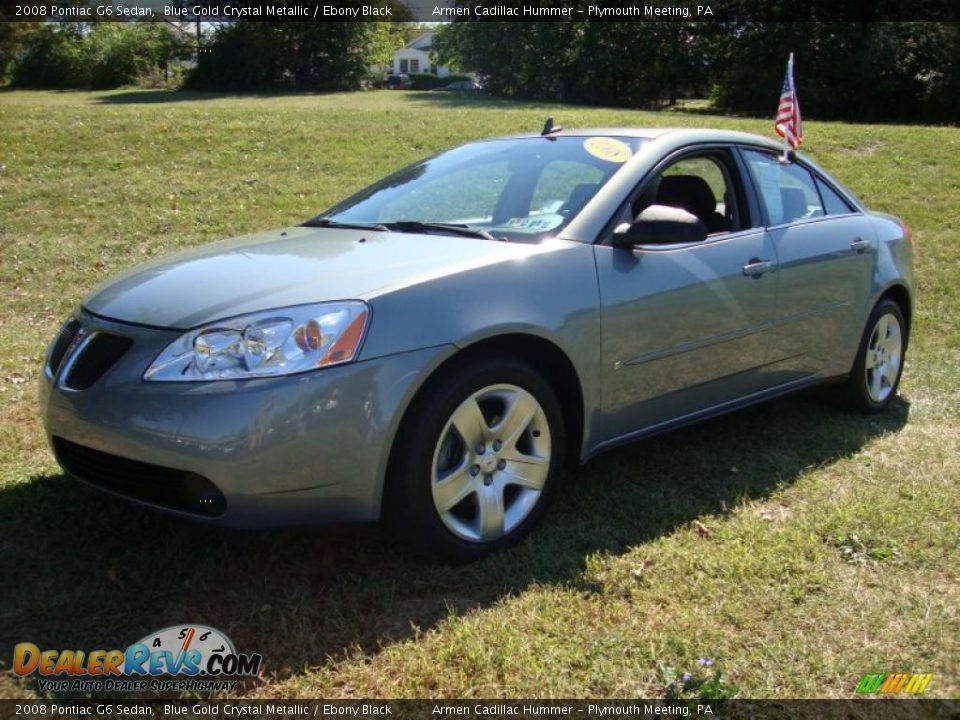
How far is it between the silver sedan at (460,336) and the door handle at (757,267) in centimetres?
1

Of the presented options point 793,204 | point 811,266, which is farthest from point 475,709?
point 793,204

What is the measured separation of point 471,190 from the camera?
407 centimetres

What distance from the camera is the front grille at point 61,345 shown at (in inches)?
129

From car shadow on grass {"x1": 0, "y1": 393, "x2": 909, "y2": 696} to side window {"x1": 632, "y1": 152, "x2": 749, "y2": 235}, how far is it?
1.18m

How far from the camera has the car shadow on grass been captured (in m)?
2.77

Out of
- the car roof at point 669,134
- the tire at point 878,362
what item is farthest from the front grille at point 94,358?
the tire at point 878,362

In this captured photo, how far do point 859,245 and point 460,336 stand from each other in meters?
2.75

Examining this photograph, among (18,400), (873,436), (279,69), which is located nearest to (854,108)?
(279,69)

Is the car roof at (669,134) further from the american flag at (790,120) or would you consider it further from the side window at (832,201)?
the american flag at (790,120)

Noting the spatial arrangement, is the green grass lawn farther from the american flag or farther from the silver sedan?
the american flag

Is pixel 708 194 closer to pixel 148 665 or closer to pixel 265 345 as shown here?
pixel 265 345

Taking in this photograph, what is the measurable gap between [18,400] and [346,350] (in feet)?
9.72

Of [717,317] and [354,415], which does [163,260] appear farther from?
[717,317]

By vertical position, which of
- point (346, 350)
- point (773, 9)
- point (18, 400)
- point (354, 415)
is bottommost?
point (18, 400)
